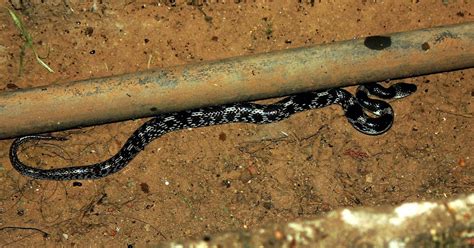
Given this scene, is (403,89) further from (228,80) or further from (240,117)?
(228,80)

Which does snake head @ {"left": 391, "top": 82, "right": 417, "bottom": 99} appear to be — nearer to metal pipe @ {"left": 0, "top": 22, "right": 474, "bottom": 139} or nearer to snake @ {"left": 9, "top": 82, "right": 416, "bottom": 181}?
snake @ {"left": 9, "top": 82, "right": 416, "bottom": 181}

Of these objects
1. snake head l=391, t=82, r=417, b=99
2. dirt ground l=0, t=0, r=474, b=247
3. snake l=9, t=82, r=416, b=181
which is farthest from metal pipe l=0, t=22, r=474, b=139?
dirt ground l=0, t=0, r=474, b=247

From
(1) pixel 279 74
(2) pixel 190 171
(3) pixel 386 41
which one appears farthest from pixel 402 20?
(2) pixel 190 171

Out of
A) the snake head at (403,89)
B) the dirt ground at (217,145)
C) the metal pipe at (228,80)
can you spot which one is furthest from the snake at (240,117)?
the metal pipe at (228,80)

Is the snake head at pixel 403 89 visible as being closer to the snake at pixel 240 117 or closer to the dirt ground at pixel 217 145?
the snake at pixel 240 117

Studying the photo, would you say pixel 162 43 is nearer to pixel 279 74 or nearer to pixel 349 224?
pixel 279 74

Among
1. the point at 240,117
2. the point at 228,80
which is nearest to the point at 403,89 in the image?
the point at 240,117

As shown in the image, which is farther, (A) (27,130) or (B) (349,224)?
(B) (349,224)
